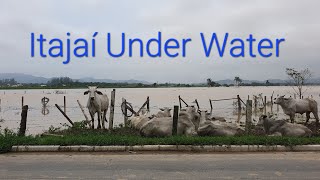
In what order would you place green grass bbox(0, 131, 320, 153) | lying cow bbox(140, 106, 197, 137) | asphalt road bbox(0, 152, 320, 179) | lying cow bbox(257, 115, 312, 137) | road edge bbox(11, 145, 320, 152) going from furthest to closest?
lying cow bbox(257, 115, 312, 137), lying cow bbox(140, 106, 197, 137), green grass bbox(0, 131, 320, 153), road edge bbox(11, 145, 320, 152), asphalt road bbox(0, 152, 320, 179)

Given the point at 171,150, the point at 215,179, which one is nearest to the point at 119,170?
the point at 215,179

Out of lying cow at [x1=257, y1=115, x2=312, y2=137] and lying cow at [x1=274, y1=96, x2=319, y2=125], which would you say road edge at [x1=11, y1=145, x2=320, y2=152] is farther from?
lying cow at [x1=274, y1=96, x2=319, y2=125]

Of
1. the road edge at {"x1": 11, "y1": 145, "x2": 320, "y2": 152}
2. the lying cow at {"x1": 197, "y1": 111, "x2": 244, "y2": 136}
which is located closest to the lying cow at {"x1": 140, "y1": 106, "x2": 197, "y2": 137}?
the lying cow at {"x1": 197, "y1": 111, "x2": 244, "y2": 136}

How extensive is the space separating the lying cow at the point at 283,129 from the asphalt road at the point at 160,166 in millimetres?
2736

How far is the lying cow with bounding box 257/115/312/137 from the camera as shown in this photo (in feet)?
45.3

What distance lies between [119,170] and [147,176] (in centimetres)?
91

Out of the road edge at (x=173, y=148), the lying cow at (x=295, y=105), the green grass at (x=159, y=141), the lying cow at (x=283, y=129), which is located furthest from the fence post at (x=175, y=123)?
the lying cow at (x=295, y=105)

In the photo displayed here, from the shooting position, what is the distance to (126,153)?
11242 mm

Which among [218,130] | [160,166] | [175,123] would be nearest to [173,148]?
[175,123]

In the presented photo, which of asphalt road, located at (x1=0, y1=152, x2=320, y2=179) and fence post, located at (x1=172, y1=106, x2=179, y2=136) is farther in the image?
fence post, located at (x1=172, y1=106, x2=179, y2=136)

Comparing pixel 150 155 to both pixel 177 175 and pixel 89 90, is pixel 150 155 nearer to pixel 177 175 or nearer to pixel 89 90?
Result: pixel 177 175

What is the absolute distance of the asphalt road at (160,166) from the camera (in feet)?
26.7

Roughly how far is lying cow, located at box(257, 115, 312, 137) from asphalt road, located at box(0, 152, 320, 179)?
108 inches

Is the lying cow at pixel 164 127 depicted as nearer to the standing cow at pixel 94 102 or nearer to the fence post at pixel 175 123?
the fence post at pixel 175 123
